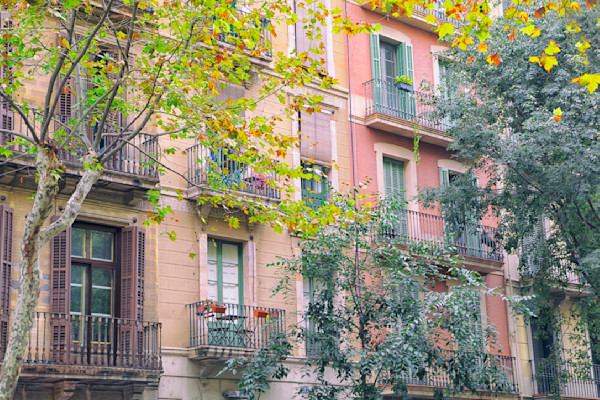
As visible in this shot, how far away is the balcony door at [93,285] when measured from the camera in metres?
18.8

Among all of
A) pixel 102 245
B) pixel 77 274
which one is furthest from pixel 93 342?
pixel 102 245

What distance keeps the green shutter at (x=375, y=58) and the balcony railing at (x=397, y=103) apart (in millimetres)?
269

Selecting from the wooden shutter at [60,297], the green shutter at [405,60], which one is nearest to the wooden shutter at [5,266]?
the wooden shutter at [60,297]

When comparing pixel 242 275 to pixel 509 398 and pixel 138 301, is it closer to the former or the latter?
pixel 138 301

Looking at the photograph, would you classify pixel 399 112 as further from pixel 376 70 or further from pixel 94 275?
pixel 94 275

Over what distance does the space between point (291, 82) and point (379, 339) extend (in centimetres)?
575

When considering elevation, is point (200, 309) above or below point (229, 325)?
above

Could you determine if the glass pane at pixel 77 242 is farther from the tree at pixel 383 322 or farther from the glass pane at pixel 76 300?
the tree at pixel 383 322

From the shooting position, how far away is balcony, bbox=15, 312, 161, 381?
17.7m

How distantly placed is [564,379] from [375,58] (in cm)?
1010

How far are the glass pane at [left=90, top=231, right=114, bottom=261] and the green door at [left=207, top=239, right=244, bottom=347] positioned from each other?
250 cm

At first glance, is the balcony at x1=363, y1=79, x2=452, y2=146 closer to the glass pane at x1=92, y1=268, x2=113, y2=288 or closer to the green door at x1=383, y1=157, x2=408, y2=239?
the green door at x1=383, y1=157, x2=408, y2=239

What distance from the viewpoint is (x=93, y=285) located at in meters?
19.7

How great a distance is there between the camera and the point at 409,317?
1802 cm
